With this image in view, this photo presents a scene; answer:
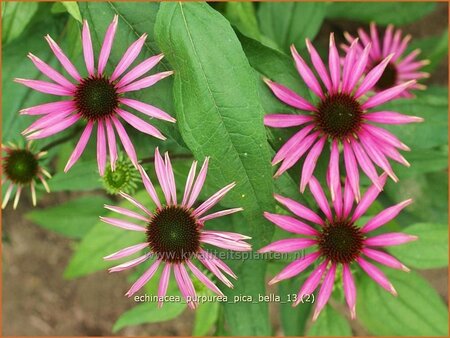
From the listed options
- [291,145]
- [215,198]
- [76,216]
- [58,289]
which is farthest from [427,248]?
[58,289]

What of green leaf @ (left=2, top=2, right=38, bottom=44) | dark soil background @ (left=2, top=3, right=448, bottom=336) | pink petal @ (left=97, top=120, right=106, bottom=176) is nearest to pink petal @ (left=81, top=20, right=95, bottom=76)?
pink petal @ (left=97, top=120, right=106, bottom=176)

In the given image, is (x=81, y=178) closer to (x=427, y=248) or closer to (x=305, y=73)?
(x=305, y=73)

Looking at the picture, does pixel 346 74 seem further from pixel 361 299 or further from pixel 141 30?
pixel 361 299

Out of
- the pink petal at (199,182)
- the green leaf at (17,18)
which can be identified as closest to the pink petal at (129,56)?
the pink petal at (199,182)

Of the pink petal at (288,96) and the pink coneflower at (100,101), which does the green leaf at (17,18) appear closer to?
the pink coneflower at (100,101)

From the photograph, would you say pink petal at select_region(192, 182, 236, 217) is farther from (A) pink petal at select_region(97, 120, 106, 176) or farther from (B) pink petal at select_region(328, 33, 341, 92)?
(B) pink petal at select_region(328, 33, 341, 92)
